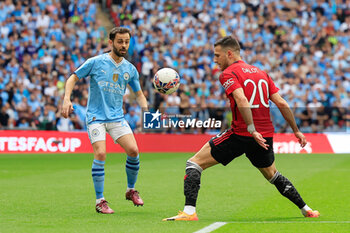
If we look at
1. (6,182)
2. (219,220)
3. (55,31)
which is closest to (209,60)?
(55,31)

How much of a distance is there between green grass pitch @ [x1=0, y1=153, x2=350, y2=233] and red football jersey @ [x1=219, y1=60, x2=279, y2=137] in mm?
1083

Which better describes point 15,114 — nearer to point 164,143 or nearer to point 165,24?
point 164,143

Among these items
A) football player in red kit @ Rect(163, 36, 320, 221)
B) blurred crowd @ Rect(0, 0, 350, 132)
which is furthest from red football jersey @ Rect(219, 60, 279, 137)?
blurred crowd @ Rect(0, 0, 350, 132)

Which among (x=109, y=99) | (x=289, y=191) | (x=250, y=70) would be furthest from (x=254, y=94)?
(x=109, y=99)

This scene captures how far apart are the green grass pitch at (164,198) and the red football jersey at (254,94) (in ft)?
3.55

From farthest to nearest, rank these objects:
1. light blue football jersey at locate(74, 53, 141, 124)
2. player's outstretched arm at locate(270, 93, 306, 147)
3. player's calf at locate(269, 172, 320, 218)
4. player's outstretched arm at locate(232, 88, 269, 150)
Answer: light blue football jersey at locate(74, 53, 141, 124) < player's calf at locate(269, 172, 320, 218) < player's outstretched arm at locate(270, 93, 306, 147) < player's outstretched arm at locate(232, 88, 269, 150)

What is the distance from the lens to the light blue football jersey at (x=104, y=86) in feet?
29.1

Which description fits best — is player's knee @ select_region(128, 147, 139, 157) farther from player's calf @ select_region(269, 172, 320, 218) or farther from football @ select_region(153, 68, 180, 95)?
player's calf @ select_region(269, 172, 320, 218)

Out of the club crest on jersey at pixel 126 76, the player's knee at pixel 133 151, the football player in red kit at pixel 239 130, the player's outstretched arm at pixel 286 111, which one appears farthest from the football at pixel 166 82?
the player's outstretched arm at pixel 286 111

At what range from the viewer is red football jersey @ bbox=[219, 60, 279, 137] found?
24.5ft

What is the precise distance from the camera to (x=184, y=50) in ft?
87.0

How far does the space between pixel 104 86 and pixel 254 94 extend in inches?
90.9

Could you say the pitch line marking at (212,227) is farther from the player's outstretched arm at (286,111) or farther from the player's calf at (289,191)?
the player's outstretched arm at (286,111)

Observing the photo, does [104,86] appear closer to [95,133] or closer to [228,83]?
[95,133]
